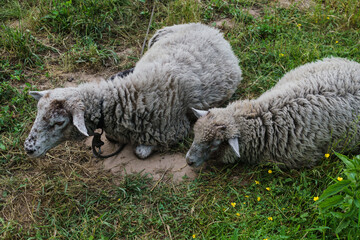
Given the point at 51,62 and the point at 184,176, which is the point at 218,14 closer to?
the point at 51,62

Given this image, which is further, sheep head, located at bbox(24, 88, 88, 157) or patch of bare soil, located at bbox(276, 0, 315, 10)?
patch of bare soil, located at bbox(276, 0, 315, 10)

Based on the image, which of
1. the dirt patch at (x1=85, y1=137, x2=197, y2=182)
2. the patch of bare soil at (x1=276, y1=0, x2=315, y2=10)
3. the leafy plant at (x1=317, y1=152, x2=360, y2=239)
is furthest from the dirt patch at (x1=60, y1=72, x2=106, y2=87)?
the leafy plant at (x1=317, y1=152, x2=360, y2=239)

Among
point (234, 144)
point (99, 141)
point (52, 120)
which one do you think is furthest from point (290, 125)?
point (52, 120)

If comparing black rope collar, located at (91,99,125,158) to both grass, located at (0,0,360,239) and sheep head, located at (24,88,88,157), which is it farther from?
sheep head, located at (24,88,88,157)

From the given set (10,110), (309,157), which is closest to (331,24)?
(309,157)

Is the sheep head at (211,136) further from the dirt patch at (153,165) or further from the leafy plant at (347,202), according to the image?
the leafy plant at (347,202)

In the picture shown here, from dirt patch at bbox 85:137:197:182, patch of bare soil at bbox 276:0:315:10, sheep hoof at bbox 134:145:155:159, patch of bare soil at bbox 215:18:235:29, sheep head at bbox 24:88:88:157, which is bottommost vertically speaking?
dirt patch at bbox 85:137:197:182

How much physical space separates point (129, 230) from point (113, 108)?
4.79ft

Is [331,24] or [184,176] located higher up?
[331,24]

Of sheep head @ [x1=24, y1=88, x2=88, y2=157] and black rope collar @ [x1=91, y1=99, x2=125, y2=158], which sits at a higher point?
sheep head @ [x1=24, y1=88, x2=88, y2=157]

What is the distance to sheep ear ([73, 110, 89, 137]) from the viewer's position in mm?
3441

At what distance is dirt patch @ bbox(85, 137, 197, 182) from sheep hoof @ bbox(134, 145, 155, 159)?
2.7 inches

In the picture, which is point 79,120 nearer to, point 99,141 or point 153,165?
point 99,141

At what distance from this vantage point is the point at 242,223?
125 inches
